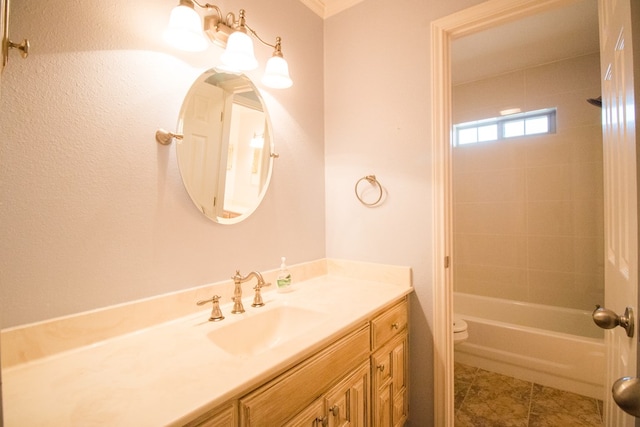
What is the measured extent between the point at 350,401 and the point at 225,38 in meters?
1.51

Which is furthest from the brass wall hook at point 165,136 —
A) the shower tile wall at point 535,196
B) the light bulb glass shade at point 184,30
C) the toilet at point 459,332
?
the shower tile wall at point 535,196

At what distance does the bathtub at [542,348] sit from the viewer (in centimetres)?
180

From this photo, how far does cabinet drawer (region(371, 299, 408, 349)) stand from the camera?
1.15m

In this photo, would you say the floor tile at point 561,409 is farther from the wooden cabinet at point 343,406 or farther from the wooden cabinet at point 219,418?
the wooden cabinet at point 219,418

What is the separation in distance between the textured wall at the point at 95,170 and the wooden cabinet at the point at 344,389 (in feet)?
1.83

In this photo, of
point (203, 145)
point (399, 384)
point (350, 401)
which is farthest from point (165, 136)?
point (399, 384)

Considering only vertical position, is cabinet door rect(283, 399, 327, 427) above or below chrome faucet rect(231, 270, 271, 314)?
below

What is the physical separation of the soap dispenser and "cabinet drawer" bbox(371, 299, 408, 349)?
1.51 ft

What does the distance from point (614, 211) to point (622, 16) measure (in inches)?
20.8

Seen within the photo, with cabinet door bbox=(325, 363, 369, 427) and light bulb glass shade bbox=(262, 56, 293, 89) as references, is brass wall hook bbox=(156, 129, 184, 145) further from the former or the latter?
cabinet door bbox=(325, 363, 369, 427)

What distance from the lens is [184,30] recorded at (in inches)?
37.9

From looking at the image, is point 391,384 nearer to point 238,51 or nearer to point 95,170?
point 95,170

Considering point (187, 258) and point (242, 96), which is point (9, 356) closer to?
point (187, 258)

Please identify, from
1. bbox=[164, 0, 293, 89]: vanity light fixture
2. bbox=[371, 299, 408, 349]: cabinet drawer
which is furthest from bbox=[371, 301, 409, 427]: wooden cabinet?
bbox=[164, 0, 293, 89]: vanity light fixture
